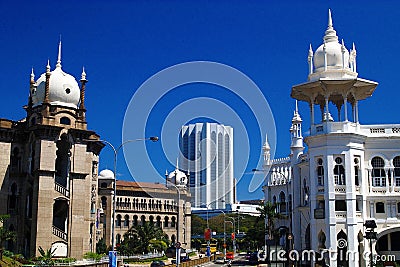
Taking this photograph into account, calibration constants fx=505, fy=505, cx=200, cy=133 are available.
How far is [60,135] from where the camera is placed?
2228 inches

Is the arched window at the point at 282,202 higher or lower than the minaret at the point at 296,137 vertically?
lower

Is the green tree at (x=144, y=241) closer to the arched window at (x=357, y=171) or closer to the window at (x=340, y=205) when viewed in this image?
the window at (x=340, y=205)

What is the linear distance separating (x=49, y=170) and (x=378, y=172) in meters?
33.7

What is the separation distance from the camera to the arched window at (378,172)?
45.4 m

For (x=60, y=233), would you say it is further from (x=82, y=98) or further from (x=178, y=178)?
(x=178, y=178)

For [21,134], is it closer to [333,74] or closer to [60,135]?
[60,135]

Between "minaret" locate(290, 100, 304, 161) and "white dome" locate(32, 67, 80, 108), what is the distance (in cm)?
2787

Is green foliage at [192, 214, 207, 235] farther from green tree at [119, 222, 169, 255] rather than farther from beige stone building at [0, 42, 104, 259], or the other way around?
beige stone building at [0, 42, 104, 259]

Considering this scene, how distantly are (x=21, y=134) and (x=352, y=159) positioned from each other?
37228 mm

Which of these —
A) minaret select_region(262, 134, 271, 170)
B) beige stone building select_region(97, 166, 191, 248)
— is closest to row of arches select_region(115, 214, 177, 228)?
beige stone building select_region(97, 166, 191, 248)

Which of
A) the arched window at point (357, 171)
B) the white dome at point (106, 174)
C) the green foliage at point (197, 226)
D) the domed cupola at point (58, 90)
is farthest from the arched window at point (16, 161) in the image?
the green foliage at point (197, 226)

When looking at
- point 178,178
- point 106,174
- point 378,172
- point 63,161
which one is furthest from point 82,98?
point 178,178

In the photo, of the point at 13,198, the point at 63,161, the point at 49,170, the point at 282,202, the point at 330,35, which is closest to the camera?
the point at 330,35

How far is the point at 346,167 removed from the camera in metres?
43.9
